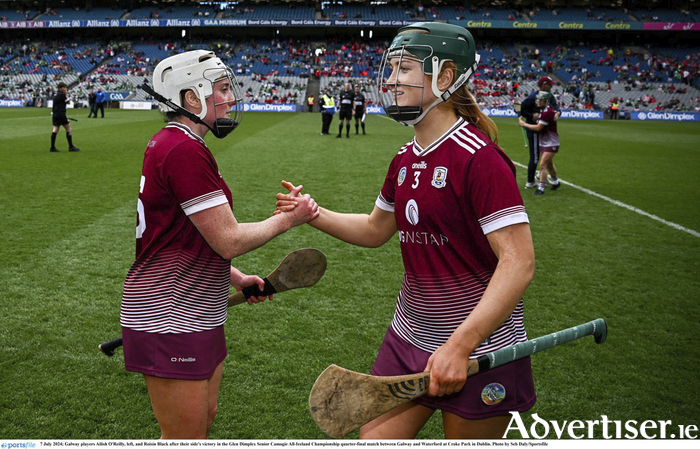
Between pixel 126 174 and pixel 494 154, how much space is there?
1187 cm

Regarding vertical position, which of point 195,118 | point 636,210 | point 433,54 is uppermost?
point 433,54

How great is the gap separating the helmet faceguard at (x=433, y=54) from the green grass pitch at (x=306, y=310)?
224cm

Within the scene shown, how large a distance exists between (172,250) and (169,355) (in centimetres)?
45

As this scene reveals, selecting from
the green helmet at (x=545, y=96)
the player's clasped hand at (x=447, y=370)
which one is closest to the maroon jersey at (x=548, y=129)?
the green helmet at (x=545, y=96)

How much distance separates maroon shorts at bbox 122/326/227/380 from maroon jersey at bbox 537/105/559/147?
32.4 ft

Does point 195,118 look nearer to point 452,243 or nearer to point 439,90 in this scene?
point 439,90

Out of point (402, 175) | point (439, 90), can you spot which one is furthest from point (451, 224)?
point (439, 90)

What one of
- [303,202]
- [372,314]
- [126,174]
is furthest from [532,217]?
[126,174]

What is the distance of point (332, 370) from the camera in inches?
71.1

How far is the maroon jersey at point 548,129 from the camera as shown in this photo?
34.3 ft

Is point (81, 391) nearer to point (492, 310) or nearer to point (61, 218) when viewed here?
→ point (492, 310)

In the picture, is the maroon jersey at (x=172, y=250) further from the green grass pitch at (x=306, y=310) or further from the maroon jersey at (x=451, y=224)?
the green grass pitch at (x=306, y=310)

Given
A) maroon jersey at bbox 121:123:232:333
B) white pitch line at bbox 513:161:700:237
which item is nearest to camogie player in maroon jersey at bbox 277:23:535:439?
maroon jersey at bbox 121:123:232:333

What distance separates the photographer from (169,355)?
2.15 metres
